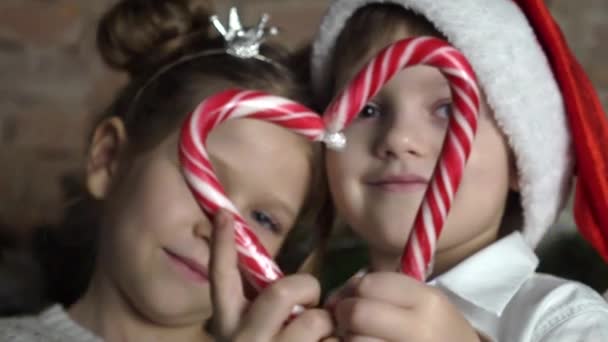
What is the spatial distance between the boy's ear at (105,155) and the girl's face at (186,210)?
0.06 metres

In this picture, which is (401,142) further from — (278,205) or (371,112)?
(278,205)

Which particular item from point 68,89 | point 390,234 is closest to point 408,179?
point 390,234

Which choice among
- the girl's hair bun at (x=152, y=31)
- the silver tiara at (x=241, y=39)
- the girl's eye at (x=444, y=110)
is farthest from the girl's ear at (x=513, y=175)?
the girl's hair bun at (x=152, y=31)

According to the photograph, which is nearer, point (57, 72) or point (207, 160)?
point (207, 160)

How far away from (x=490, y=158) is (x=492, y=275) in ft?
0.47

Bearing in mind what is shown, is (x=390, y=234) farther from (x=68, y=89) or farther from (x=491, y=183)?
(x=68, y=89)

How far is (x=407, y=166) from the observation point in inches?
42.1

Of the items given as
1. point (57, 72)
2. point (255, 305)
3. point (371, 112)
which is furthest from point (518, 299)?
point (57, 72)

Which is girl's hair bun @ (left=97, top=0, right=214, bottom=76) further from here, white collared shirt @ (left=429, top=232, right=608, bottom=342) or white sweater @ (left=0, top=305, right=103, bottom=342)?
white collared shirt @ (left=429, top=232, right=608, bottom=342)

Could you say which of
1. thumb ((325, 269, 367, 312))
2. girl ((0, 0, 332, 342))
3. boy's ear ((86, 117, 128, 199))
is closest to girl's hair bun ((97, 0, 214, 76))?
girl ((0, 0, 332, 342))

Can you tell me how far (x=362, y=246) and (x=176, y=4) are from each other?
0.53 meters

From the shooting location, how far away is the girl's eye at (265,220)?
1.24 metres

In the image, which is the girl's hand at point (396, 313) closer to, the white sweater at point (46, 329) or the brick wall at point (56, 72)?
the white sweater at point (46, 329)

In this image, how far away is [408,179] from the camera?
1.08 metres
